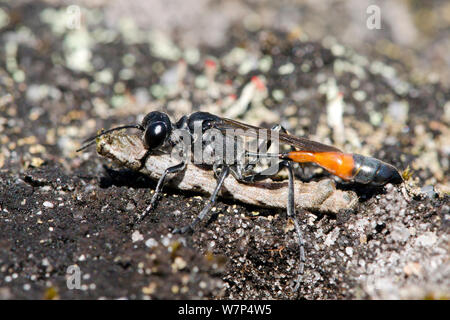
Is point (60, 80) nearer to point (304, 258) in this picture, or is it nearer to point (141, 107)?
point (141, 107)

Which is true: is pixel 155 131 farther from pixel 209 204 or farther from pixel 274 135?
pixel 274 135

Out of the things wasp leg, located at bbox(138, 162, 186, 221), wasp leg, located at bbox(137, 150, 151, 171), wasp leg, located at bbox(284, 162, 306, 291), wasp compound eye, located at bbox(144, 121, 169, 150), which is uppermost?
wasp compound eye, located at bbox(144, 121, 169, 150)

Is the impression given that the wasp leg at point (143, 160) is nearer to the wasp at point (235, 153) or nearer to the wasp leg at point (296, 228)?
the wasp at point (235, 153)

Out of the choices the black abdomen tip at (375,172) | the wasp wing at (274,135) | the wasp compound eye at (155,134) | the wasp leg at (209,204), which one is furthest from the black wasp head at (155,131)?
the black abdomen tip at (375,172)

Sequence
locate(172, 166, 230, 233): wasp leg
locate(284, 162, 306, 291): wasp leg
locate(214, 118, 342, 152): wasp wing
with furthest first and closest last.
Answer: locate(214, 118, 342, 152): wasp wing, locate(284, 162, 306, 291): wasp leg, locate(172, 166, 230, 233): wasp leg

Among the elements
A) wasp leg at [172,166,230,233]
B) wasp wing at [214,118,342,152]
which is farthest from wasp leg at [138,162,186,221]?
wasp wing at [214,118,342,152]

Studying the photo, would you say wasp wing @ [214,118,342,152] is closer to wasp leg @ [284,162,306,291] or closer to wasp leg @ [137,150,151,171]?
wasp leg @ [284,162,306,291]

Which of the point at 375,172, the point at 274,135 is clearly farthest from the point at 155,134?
the point at 375,172
